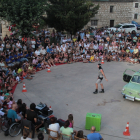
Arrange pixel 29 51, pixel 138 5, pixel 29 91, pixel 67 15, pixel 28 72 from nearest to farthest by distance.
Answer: pixel 29 91 < pixel 28 72 < pixel 29 51 < pixel 67 15 < pixel 138 5

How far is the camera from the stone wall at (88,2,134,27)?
37875 mm

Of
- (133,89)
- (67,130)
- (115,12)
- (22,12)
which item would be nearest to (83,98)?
(133,89)

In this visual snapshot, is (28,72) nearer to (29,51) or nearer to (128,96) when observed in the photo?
(29,51)

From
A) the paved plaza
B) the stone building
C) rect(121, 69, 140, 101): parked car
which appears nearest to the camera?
the paved plaza

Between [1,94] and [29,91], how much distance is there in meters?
2.10

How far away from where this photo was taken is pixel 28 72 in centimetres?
1547

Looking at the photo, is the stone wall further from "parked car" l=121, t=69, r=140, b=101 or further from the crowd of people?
"parked car" l=121, t=69, r=140, b=101

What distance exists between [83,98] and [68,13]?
1294 cm

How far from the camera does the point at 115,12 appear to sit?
38375mm

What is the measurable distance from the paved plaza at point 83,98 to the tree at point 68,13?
758 cm

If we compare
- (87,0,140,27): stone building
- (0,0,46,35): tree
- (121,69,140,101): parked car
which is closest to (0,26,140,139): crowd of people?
(0,0,46,35): tree

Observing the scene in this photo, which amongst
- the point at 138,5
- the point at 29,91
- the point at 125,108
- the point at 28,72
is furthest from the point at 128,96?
the point at 138,5

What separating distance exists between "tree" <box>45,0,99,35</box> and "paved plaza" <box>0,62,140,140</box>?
7580 millimetres

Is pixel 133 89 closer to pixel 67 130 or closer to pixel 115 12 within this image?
pixel 67 130
